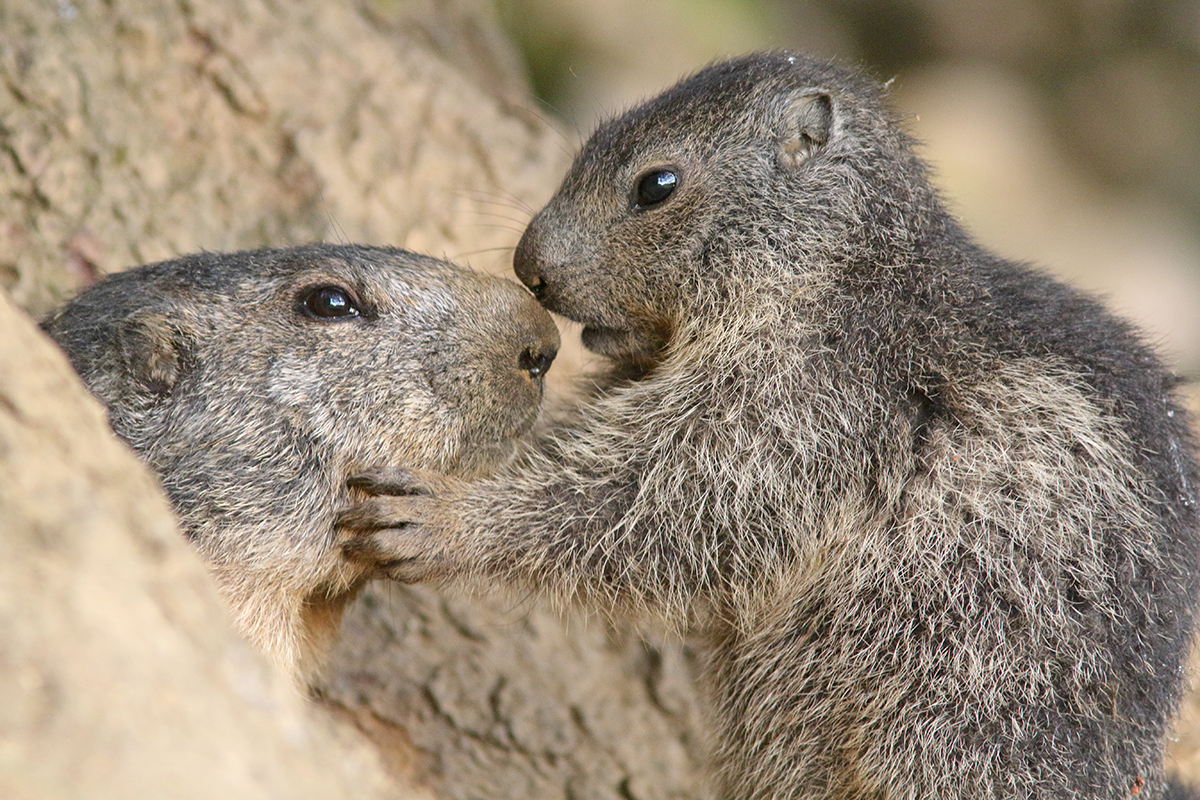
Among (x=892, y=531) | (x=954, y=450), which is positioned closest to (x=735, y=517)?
(x=892, y=531)

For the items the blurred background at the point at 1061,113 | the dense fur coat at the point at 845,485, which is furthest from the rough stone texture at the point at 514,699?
the blurred background at the point at 1061,113

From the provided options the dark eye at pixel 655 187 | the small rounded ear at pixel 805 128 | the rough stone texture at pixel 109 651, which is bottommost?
the rough stone texture at pixel 109 651

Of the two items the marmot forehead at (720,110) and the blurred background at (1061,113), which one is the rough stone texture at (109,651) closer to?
the marmot forehead at (720,110)

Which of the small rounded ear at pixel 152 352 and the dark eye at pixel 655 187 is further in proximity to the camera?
the dark eye at pixel 655 187

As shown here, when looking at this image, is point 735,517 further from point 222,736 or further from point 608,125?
point 222,736

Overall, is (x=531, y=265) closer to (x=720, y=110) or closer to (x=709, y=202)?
(x=709, y=202)

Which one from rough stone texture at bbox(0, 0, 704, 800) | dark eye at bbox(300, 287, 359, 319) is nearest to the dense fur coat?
dark eye at bbox(300, 287, 359, 319)
